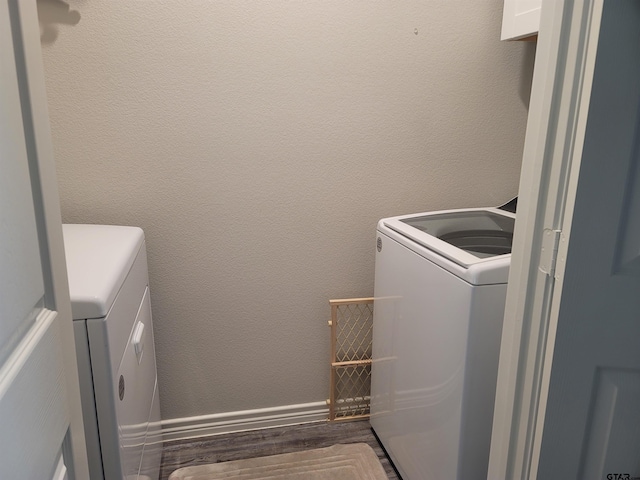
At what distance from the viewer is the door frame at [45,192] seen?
0.54 m

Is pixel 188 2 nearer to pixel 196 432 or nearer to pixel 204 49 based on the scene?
pixel 204 49

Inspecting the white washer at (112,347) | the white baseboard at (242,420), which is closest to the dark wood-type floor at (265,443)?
the white baseboard at (242,420)

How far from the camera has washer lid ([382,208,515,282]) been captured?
149cm

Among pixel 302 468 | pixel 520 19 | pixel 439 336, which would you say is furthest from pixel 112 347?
pixel 520 19

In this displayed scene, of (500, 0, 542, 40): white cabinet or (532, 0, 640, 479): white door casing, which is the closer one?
(532, 0, 640, 479): white door casing

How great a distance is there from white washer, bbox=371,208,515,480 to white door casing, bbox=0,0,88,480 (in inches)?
35.1

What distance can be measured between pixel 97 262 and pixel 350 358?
3.70ft

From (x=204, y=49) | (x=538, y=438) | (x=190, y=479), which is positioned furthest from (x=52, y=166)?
(x=190, y=479)

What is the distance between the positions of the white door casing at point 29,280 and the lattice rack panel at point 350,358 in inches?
50.8

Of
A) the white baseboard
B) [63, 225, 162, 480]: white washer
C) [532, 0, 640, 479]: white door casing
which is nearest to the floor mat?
the white baseboard

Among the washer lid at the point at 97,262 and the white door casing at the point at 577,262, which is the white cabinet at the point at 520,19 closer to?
the white door casing at the point at 577,262

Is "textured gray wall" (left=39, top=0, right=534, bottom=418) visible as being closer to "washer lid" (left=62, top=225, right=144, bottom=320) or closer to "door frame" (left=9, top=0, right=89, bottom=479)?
"washer lid" (left=62, top=225, right=144, bottom=320)

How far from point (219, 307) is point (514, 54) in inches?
55.6

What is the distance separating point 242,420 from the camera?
74.8 inches
